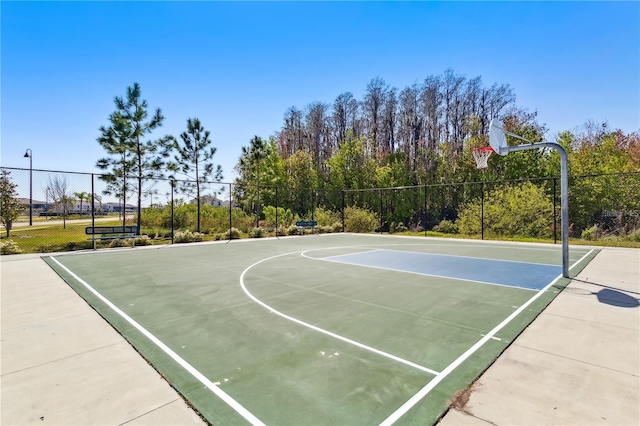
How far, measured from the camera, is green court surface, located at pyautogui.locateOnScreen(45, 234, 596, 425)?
250 cm

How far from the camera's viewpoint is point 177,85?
504 inches

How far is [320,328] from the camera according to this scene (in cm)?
402

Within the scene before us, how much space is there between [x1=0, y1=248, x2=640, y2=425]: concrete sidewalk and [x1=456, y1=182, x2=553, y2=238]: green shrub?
13.2 m

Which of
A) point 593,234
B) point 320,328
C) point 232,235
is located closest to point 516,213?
point 593,234

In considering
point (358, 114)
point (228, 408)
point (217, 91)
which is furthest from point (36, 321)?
point (358, 114)

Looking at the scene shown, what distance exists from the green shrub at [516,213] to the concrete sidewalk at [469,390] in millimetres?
13175

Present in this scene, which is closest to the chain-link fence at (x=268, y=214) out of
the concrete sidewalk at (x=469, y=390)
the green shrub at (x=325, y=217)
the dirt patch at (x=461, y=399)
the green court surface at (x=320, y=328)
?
the green shrub at (x=325, y=217)

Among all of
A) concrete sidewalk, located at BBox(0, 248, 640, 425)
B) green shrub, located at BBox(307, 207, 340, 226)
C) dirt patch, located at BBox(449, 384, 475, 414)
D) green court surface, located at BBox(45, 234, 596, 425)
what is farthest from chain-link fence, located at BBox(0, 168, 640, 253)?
dirt patch, located at BBox(449, 384, 475, 414)

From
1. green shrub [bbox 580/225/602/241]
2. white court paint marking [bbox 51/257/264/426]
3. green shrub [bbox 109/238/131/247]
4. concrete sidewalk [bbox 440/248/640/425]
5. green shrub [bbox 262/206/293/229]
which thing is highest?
green shrub [bbox 262/206/293/229]

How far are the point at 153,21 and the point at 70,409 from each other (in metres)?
11.1

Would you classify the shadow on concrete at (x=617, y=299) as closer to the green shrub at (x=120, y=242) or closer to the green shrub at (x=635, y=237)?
the green shrub at (x=635, y=237)

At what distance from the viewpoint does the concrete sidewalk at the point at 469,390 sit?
7.49 ft

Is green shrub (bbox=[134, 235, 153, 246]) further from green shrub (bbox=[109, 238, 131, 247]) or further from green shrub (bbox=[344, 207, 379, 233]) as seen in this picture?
green shrub (bbox=[344, 207, 379, 233])

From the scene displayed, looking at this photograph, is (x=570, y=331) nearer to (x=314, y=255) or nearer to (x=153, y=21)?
(x=314, y=255)
